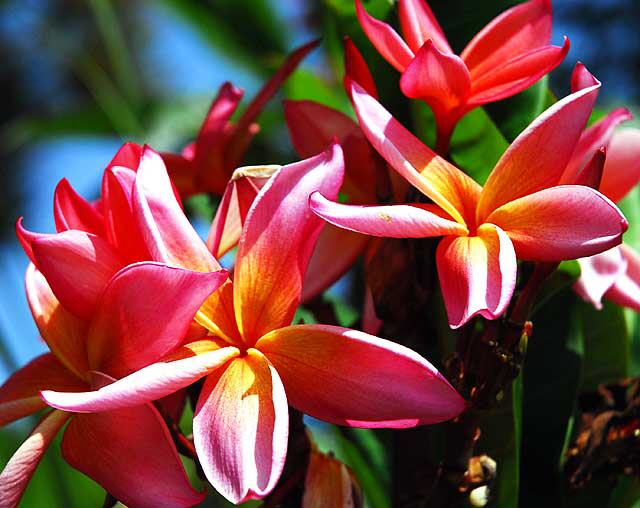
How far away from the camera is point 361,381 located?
0.38 meters

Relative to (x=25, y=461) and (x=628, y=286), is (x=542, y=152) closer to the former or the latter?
(x=628, y=286)

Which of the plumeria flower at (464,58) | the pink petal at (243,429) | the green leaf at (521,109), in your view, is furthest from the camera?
the green leaf at (521,109)

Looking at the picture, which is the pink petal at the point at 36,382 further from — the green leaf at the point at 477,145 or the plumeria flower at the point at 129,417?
the green leaf at the point at 477,145

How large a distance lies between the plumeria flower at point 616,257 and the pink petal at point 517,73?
0.16ft

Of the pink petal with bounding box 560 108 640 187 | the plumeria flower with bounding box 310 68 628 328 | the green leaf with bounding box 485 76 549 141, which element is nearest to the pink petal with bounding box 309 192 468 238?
the plumeria flower with bounding box 310 68 628 328

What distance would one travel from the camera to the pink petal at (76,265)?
16.0 inches

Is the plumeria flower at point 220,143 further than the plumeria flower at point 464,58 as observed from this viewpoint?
Result: Yes

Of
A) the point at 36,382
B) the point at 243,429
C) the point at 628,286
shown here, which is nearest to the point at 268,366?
the point at 243,429

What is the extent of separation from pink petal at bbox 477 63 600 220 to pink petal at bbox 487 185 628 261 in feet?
0.07

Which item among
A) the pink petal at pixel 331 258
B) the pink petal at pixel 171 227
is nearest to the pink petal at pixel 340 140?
the pink petal at pixel 331 258

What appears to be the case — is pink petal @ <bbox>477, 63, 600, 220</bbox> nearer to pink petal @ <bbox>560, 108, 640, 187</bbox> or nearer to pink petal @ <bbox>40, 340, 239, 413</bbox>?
pink petal @ <bbox>560, 108, 640, 187</bbox>

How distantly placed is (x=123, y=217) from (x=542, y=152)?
0.70ft

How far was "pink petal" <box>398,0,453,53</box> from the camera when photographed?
48cm

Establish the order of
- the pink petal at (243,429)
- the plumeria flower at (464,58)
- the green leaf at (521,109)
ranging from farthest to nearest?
the green leaf at (521,109) < the plumeria flower at (464,58) < the pink petal at (243,429)
